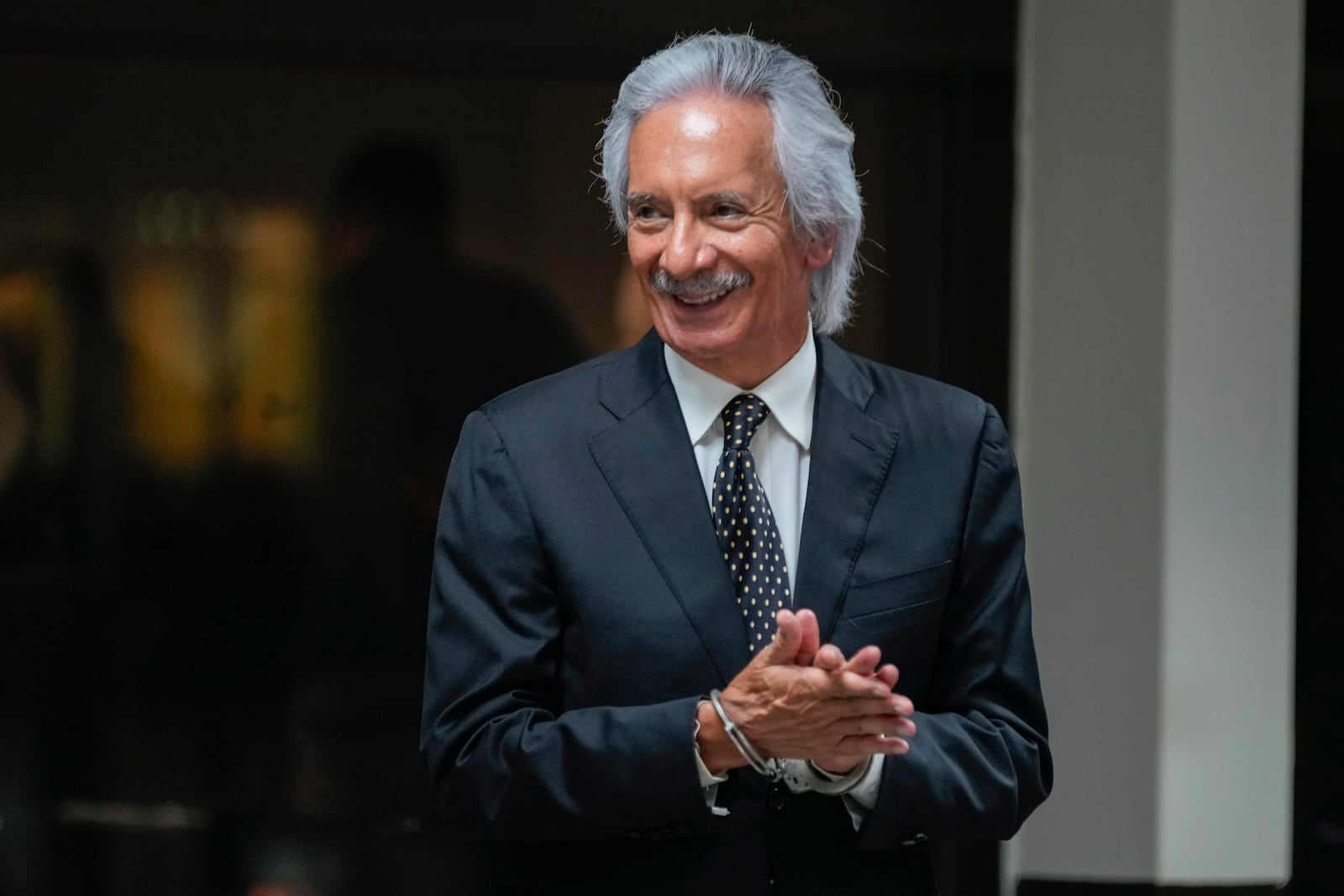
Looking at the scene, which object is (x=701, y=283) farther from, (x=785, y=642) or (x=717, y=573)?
(x=785, y=642)

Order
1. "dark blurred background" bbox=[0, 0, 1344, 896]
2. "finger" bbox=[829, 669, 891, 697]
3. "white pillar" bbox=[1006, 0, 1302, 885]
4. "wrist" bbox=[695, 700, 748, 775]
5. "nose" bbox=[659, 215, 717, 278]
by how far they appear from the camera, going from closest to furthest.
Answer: "finger" bbox=[829, 669, 891, 697], "wrist" bbox=[695, 700, 748, 775], "nose" bbox=[659, 215, 717, 278], "white pillar" bbox=[1006, 0, 1302, 885], "dark blurred background" bbox=[0, 0, 1344, 896]

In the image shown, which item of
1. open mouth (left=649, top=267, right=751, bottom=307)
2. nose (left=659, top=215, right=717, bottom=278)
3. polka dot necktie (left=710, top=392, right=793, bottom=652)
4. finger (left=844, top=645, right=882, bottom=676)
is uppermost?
nose (left=659, top=215, right=717, bottom=278)

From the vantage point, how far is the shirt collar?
90.2 inches

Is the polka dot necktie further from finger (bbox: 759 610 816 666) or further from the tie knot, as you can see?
finger (bbox: 759 610 816 666)

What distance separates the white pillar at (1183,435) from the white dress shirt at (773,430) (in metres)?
2.00

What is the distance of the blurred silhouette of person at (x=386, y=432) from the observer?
4.50 m

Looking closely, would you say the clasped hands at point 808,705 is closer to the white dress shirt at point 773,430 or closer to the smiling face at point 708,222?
the white dress shirt at point 773,430

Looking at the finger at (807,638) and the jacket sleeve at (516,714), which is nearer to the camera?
the finger at (807,638)

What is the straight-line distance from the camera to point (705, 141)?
84.7 inches

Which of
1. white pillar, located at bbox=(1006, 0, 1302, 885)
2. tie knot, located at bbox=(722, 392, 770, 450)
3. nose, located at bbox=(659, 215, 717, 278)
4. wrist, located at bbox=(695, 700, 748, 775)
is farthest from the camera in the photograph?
white pillar, located at bbox=(1006, 0, 1302, 885)

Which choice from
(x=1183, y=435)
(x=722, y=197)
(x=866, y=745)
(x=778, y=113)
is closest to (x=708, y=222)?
(x=722, y=197)

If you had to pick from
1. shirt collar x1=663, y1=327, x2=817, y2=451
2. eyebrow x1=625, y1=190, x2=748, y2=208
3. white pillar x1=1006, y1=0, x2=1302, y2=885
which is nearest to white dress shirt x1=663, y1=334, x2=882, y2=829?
shirt collar x1=663, y1=327, x2=817, y2=451

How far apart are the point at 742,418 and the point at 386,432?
238 cm

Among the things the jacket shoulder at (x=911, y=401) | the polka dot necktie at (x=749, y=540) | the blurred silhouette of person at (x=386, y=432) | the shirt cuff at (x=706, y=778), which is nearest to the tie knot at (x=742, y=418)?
the polka dot necktie at (x=749, y=540)
